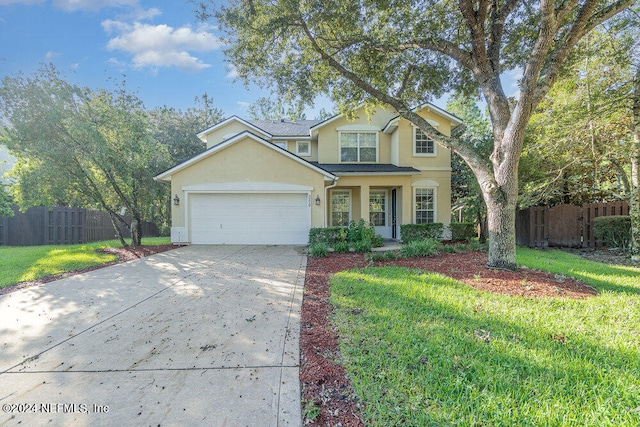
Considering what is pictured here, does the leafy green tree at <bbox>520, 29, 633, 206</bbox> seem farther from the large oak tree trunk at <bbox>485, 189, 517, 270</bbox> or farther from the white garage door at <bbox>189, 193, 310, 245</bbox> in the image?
the white garage door at <bbox>189, 193, 310, 245</bbox>

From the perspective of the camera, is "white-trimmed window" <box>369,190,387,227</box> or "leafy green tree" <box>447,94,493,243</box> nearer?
"leafy green tree" <box>447,94,493,243</box>

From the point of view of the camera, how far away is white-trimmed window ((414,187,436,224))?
13.8 meters

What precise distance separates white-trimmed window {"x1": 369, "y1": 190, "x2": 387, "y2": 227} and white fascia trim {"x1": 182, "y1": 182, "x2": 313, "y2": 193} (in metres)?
4.52

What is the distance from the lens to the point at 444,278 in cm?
602

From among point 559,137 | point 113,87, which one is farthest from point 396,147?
point 113,87

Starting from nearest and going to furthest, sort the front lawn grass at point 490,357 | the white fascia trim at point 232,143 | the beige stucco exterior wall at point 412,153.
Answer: the front lawn grass at point 490,357, the white fascia trim at point 232,143, the beige stucco exterior wall at point 412,153

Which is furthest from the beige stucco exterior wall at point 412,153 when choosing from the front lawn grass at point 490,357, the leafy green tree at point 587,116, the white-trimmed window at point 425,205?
the front lawn grass at point 490,357

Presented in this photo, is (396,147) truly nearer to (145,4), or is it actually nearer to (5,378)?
(145,4)

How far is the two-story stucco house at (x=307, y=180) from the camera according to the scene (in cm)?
1165

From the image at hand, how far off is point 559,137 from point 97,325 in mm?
13784

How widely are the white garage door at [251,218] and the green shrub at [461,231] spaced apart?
23.5 feet

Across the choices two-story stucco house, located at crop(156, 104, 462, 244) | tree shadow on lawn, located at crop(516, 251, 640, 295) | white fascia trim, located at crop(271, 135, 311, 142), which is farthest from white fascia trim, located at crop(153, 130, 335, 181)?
tree shadow on lawn, located at crop(516, 251, 640, 295)

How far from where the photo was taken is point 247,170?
1164 centimetres

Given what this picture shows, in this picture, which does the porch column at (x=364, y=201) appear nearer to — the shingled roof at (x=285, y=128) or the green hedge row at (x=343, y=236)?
the green hedge row at (x=343, y=236)
